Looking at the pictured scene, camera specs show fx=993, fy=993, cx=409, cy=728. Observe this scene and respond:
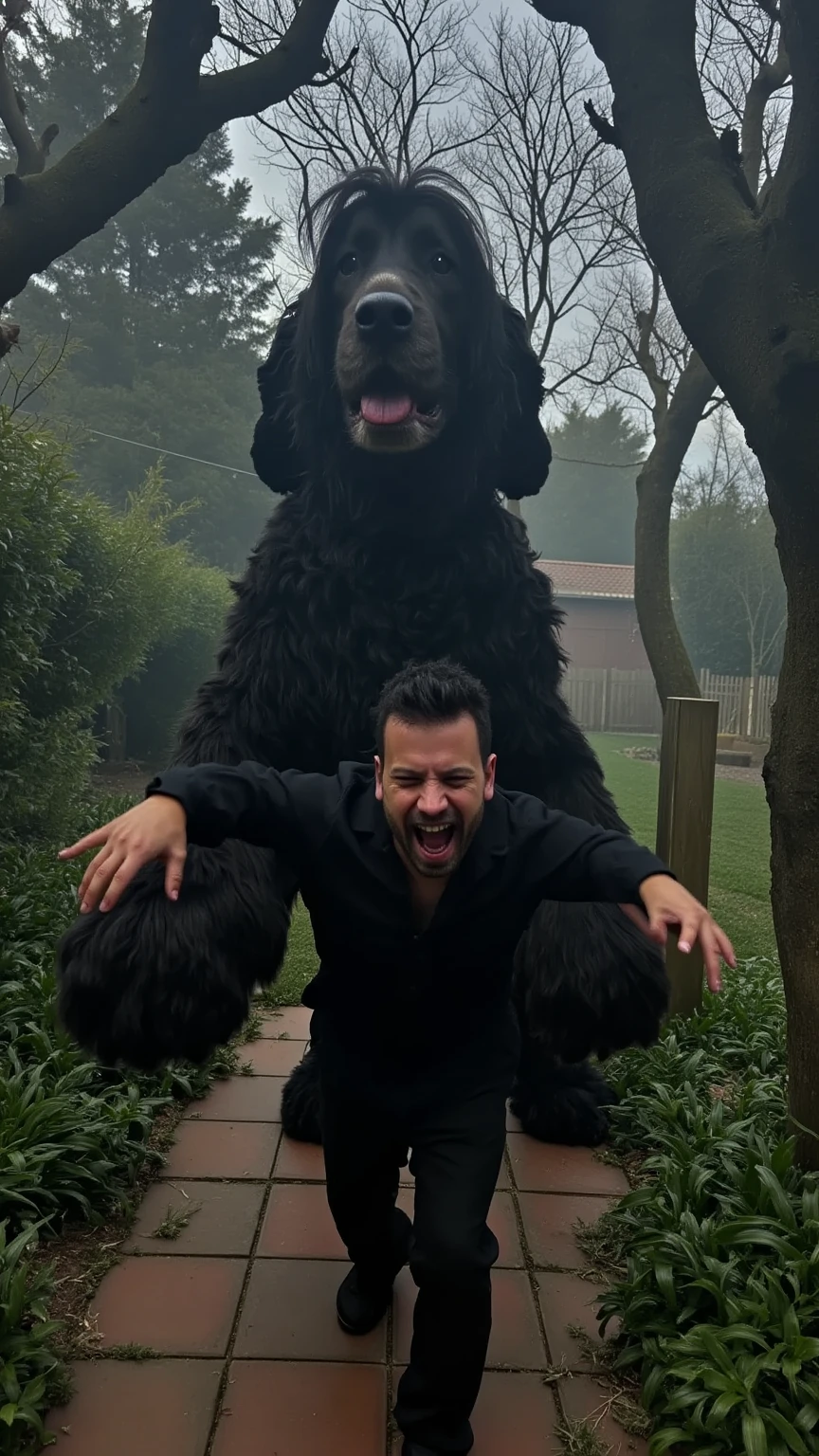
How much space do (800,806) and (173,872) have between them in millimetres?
1540

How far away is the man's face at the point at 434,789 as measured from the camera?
5.28 feet

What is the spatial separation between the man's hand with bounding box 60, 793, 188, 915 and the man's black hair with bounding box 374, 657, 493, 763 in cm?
39

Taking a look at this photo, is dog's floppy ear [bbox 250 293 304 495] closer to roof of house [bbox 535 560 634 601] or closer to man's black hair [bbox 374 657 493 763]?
man's black hair [bbox 374 657 493 763]

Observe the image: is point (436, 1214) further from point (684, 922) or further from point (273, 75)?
point (273, 75)

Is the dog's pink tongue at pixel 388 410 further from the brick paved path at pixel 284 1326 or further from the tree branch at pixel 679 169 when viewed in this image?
the brick paved path at pixel 284 1326

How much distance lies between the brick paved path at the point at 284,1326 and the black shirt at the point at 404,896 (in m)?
0.58

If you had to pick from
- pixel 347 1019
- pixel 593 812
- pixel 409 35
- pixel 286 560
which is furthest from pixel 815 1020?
pixel 409 35

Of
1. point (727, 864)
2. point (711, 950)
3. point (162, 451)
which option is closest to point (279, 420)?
point (711, 950)

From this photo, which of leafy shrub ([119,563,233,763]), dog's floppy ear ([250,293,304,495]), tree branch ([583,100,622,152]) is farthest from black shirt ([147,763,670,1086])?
leafy shrub ([119,563,233,763])

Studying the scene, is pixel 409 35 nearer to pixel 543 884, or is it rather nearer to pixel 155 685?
pixel 155 685

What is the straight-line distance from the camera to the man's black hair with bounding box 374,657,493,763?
163 centimetres

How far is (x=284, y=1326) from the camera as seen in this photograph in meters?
2.00

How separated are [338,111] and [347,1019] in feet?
34.0

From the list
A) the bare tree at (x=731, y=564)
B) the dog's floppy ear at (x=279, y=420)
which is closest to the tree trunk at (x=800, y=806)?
the dog's floppy ear at (x=279, y=420)
